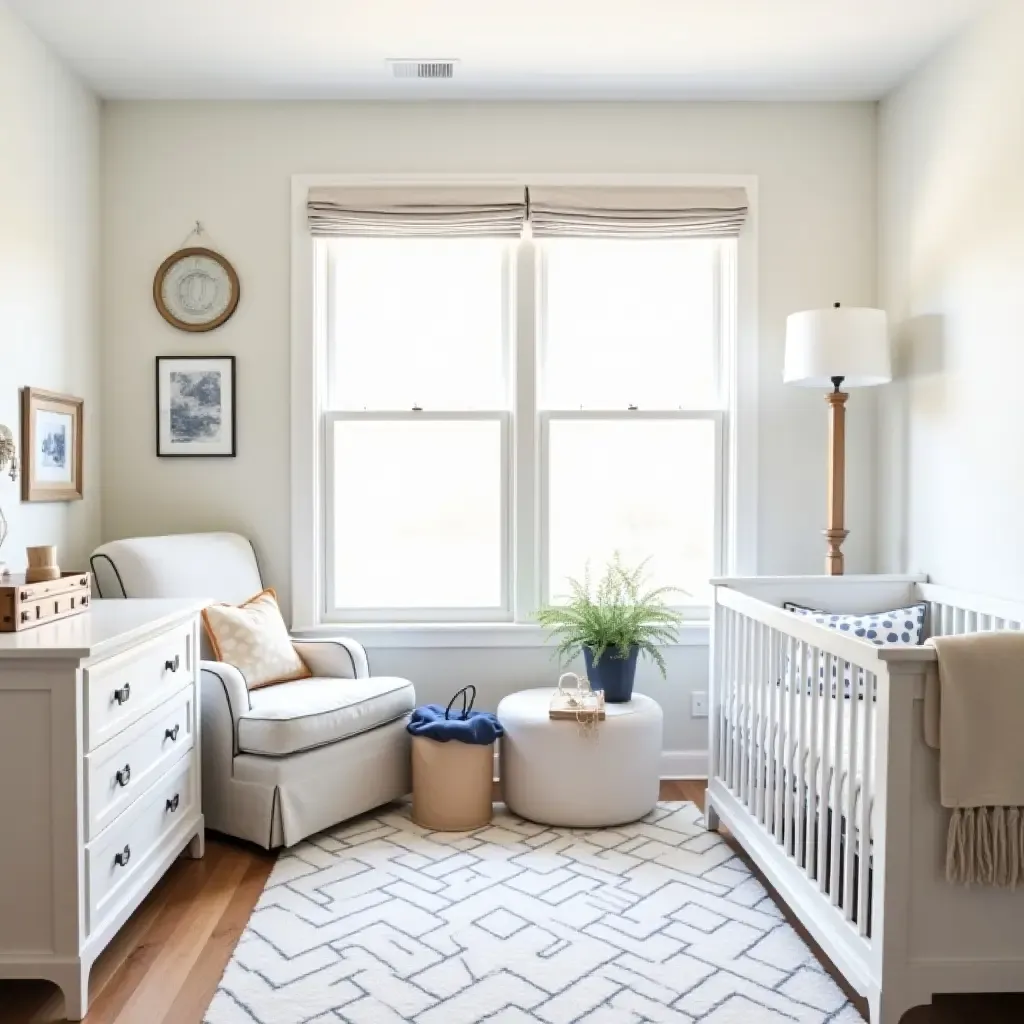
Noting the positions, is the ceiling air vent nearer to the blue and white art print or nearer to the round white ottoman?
the blue and white art print

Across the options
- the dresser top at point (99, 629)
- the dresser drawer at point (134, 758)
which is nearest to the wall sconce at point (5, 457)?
the dresser top at point (99, 629)

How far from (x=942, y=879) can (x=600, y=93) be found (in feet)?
9.09

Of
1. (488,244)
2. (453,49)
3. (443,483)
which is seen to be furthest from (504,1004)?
(453,49)

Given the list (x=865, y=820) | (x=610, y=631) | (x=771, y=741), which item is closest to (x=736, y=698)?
(x=771, y=741)

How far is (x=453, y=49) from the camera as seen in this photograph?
9.60 feet

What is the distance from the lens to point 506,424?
3414 millimetres

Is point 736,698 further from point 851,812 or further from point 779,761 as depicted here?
point 851,812

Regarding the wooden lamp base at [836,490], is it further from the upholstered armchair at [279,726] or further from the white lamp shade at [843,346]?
the upholstered armchair at [279,726]

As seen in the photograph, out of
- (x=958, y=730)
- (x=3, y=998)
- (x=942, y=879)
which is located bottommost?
(x=3, y=998)

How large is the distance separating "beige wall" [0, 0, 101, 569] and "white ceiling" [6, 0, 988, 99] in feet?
A: 0.54

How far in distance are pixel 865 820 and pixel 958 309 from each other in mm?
1787

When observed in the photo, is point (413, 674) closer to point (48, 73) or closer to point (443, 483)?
point (443, 483)

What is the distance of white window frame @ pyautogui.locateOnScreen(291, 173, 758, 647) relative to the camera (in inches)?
131

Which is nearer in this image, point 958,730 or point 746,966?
point 958,730
